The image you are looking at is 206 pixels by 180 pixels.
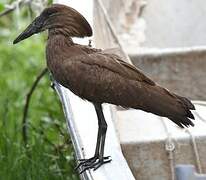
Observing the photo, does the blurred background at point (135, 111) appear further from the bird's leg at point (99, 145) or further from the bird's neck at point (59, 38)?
the bird's neck at point (59, 38)

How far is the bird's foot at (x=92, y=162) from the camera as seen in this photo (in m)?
3.42

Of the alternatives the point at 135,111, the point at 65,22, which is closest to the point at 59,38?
the point at 65,22

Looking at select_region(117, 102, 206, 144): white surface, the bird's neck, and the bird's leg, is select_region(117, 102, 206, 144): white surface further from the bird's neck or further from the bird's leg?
the bird's neck

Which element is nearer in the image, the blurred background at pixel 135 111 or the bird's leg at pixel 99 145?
the bird's leg at pixel 99 145

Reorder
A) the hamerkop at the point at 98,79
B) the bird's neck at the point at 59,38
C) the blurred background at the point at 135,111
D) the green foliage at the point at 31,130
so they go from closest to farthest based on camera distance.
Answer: the hamerkop at the point at 98,79 → the bird's neck at the point at 59,38 → the blurred background at the point at 135,111 → the green foliage at the point at 31,130

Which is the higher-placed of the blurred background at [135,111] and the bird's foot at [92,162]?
the bird's foot at [92,162]

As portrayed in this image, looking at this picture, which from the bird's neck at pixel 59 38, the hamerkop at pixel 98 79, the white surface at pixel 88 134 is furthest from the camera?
the bird's neck at pixel 59 38

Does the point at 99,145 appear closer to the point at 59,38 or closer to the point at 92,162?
the point at 92,162

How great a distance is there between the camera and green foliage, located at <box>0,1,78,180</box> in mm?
5289

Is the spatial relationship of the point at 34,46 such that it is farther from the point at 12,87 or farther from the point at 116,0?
the point at 116,0

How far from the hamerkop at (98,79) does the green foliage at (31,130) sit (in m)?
1.62

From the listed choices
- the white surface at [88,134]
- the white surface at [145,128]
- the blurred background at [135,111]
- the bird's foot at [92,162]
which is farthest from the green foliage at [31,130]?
the bird's foot at [92,162]

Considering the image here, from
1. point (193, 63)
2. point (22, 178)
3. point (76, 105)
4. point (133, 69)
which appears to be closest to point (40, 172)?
point (22, 178)

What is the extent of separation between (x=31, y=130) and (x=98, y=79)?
8.62ft
